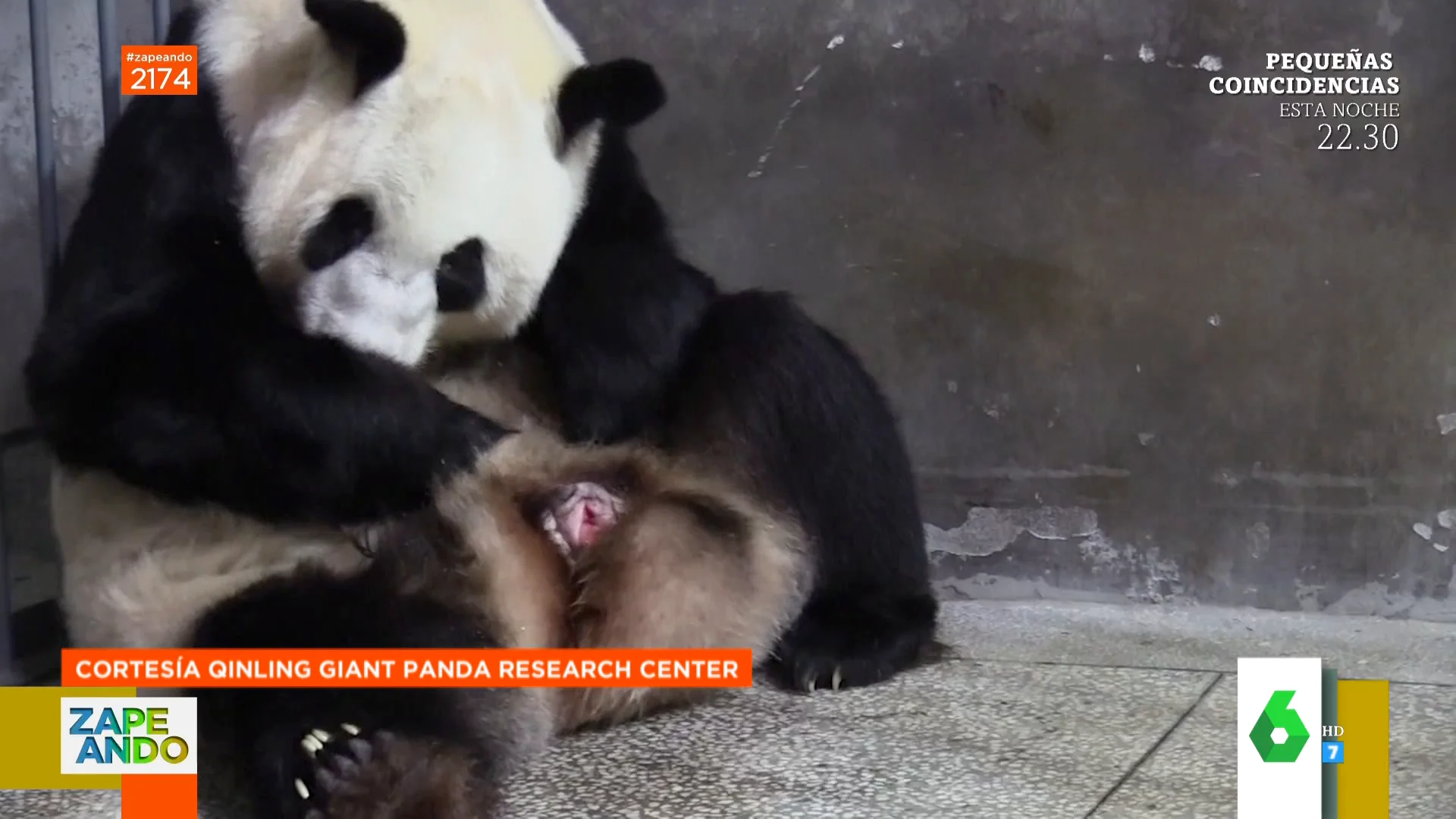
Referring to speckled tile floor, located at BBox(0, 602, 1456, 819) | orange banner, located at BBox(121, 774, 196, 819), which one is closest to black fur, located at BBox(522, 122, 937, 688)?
speckled tile floor, located at BBox(0, 602, 1456, 819)

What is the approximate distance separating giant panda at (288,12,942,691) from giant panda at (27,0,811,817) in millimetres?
125

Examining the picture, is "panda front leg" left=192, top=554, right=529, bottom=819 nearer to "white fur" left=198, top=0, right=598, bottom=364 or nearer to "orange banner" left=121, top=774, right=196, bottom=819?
"orange banner" left=121, top=774, right=196, bottom=819

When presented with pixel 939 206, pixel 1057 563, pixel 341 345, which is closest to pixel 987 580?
pixel 1057 563

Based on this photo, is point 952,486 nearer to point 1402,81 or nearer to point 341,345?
point 1402,81

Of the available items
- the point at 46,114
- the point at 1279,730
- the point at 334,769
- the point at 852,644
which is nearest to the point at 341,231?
the point at 334,769

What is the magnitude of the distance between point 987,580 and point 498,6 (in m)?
1.19

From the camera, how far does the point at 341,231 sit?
5.20 feet

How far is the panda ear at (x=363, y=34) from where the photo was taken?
155cm

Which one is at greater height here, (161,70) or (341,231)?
(161,70)

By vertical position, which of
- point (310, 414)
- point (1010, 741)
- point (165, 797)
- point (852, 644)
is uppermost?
point (310, 414)

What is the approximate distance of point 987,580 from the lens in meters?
2.39

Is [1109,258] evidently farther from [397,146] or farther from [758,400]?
[397,146]

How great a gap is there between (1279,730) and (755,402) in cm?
83

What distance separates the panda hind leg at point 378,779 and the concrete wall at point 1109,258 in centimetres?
112
